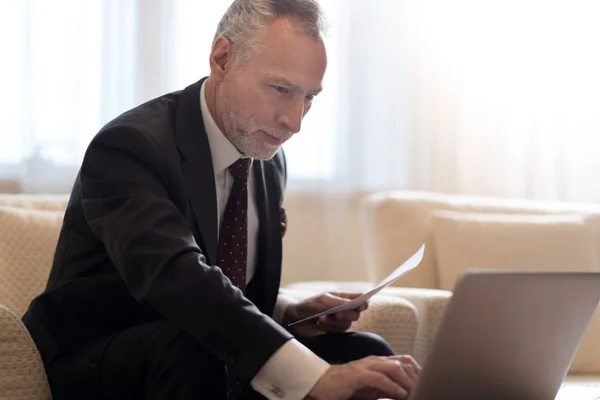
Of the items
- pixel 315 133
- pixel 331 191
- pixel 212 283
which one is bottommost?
pixel 331 191

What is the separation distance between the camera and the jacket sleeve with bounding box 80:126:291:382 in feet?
4.36

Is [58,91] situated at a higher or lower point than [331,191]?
higher

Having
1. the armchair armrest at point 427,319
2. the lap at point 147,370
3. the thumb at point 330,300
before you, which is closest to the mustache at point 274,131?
the thumb at point 330,300

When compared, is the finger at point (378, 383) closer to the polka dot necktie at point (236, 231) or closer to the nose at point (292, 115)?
the polka dot necktie at point (236, 231)

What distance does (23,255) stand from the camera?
213 cm

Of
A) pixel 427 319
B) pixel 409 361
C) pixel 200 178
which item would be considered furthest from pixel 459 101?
pixel 409 361

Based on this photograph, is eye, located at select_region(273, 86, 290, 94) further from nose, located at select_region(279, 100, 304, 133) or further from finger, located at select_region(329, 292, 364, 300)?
finger, located at select_region(329, 292, 364, 300)

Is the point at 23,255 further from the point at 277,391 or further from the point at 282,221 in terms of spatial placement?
the point at 277,391

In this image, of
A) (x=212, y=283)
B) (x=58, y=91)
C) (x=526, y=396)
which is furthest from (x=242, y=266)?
(x=58, y=91)

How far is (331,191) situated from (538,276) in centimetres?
204

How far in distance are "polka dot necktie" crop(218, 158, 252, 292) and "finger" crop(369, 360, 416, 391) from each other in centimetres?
45

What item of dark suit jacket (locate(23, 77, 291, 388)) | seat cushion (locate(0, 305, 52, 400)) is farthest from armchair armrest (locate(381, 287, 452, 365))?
seat cushion (locate(0, 305, 52, 400))

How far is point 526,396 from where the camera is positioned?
1456mm

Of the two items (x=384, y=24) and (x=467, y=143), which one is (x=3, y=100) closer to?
(x=384, y=24)
